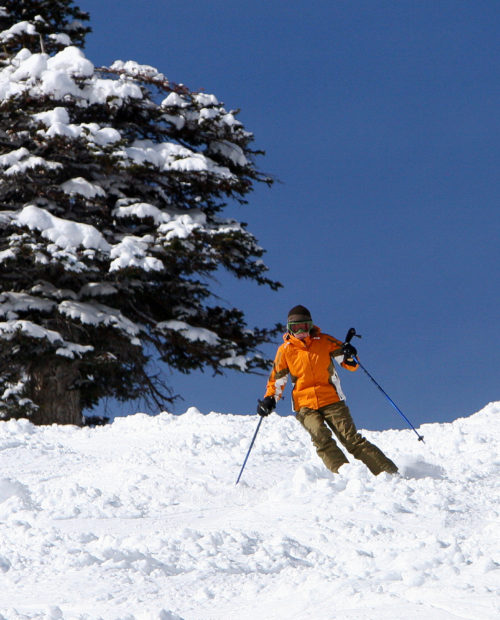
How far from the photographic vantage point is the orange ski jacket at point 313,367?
7.49m

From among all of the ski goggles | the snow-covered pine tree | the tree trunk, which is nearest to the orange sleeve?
the ski goggles

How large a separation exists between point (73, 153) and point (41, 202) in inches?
53.7

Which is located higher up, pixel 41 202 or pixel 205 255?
pixel 41 202

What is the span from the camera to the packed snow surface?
4285mm

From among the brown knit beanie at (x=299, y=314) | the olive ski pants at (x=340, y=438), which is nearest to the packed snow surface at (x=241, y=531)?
the olive ski pants at (x=340, y=438)

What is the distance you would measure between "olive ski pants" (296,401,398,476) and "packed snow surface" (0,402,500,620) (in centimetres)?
19

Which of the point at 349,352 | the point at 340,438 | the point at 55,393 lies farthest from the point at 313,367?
the point at 55,393

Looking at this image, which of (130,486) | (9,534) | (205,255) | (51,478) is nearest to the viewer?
(9,534)

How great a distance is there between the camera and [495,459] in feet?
28.3

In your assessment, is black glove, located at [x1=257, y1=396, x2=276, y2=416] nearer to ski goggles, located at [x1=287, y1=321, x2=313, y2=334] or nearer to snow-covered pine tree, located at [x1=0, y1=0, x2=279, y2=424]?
ski goggles, located at [x1=287, y1=321, x2=313, y2=334]

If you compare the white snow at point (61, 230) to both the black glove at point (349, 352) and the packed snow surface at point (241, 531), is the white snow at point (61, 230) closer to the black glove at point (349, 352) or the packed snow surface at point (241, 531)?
the packed snow surface at point (241, 531)

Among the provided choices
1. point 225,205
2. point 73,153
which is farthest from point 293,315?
point 225,205

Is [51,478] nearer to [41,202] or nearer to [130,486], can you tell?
[130,486]

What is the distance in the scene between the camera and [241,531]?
A: 5.62m
